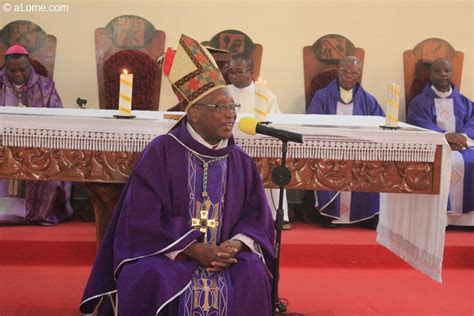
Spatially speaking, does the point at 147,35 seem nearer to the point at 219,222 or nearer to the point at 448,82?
the point at 448,82

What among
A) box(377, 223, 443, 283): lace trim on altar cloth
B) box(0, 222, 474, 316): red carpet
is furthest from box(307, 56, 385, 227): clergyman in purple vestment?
box(377, 223, 443, 283): lace trim on altar cloth

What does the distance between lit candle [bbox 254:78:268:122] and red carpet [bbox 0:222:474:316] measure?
1.38 m

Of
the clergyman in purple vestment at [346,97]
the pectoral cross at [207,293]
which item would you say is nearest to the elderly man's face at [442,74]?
the clergyman in purple vestment at [346,97]

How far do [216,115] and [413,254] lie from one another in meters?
1.66

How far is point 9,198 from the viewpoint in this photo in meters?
6.80

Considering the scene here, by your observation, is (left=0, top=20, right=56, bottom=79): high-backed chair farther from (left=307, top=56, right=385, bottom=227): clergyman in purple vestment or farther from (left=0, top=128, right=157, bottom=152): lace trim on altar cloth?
(left=0, top=128, right=157, bottom=152): lace trim on altar cloth

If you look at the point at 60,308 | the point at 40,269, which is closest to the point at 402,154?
the point at 60,308

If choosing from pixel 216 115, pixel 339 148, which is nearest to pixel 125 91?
pixel 216 115

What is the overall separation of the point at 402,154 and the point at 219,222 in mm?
1185

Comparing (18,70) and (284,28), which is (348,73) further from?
(18,70)

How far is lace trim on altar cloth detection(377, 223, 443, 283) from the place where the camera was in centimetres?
427

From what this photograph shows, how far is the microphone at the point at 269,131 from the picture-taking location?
3.25 meters

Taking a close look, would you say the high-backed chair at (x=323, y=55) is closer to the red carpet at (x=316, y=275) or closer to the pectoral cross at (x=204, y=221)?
the red carpet at (x=316, y=275)

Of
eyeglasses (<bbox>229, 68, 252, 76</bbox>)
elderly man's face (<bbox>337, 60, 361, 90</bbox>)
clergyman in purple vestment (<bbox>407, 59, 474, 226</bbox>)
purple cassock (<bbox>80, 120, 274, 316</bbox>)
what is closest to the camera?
purple cassock (<bbox>80, 120, 274, 316</bbox>)
